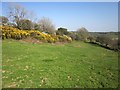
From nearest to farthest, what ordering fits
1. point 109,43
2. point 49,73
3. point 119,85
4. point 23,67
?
1. point 119,85
2. point 49,73
3. point 23,67
4. point 109,43

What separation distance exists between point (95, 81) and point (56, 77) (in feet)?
6.51

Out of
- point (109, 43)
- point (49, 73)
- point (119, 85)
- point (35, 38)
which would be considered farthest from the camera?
point (109, 43)

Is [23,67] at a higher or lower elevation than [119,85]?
higher

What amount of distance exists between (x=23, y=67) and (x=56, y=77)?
2.51 m

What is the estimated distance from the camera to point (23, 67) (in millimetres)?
8977

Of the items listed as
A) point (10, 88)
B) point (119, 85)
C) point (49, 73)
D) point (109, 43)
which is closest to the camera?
point (10, 88)

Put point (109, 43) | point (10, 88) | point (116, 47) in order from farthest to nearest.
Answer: point (109, 43)
point (116, 47)
point (10, 88)

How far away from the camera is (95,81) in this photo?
294 inches

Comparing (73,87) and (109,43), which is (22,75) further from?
(109,43)

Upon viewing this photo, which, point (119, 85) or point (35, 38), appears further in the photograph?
point (35, 38)

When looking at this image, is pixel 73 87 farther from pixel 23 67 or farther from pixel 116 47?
pixel 116 47

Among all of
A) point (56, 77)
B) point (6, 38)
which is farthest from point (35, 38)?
point (56, 77)

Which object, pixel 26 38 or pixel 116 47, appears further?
pixel 116 47

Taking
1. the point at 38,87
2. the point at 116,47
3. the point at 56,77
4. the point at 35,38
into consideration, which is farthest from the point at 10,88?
the point at 116,47
